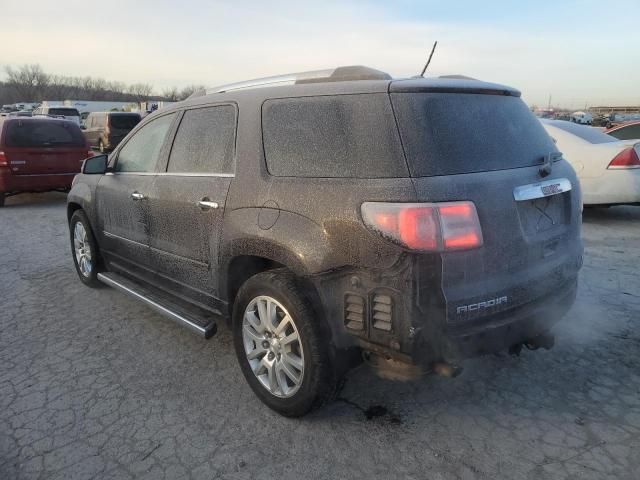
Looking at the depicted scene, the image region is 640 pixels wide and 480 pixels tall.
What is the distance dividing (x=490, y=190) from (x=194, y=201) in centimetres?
187

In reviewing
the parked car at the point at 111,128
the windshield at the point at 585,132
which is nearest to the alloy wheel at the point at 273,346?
the windshield at the point at 585,132

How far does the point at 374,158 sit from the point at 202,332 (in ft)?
5.36

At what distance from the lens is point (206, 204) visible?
321 cm

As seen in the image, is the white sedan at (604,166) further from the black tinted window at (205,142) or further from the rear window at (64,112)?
the rear window at (64,112)

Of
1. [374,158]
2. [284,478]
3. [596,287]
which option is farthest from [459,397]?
[596,287]

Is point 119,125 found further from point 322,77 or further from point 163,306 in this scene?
point 322,77

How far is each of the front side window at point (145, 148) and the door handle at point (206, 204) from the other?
0.89 meters

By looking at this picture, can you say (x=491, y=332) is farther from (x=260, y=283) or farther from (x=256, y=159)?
(x=256, y=159)

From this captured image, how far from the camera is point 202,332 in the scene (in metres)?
3.26

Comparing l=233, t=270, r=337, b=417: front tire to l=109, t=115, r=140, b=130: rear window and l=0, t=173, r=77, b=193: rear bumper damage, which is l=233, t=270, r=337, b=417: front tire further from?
l=109, t=115, r=140, b=130: rear window

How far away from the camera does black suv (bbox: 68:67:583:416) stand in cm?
230

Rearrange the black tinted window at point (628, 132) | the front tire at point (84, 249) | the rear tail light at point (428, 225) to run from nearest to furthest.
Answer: the rear tail light at point (428, 225), the front tire at point (84, 249), the black tinted window at point (628, 132)

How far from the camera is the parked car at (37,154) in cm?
955

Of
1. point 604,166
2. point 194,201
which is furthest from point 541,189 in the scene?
point 604,166
